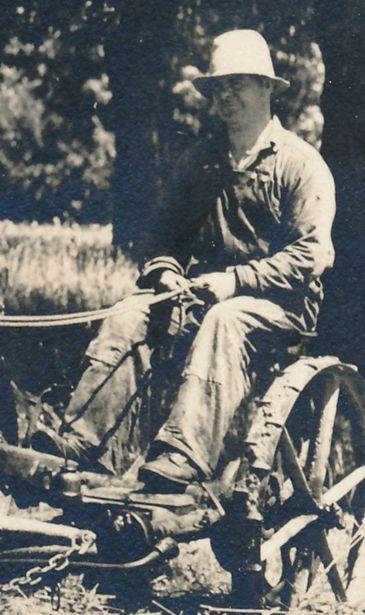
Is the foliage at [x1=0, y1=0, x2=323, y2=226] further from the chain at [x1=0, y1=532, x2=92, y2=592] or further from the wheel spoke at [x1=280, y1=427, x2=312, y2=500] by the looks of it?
the chain at [x1=0, y1=532, x2=92, y2=592]

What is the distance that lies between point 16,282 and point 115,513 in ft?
4.68

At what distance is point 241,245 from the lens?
13.1ft

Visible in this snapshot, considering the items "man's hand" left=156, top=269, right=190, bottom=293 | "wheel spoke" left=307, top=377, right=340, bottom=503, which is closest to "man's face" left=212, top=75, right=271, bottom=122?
"man's hand" left=156, top=269, right=190, bottom=293

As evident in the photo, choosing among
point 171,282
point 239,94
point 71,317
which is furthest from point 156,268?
point 239,94

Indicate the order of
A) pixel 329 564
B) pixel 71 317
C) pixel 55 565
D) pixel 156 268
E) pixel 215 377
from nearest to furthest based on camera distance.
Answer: pixel 55 565, pixel 215 377, pixel 71 317, pixel 156 268, pixel 329 564

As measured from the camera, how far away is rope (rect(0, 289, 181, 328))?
355 cm

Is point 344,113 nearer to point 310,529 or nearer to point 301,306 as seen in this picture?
point 301,306

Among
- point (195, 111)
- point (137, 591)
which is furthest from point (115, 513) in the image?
point (195, 111)

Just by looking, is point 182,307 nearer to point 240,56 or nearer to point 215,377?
point 215,377

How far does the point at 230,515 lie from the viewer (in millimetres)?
3508

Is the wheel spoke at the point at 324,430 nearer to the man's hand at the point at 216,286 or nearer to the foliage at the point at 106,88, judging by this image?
the man's hand at the point at 216,286

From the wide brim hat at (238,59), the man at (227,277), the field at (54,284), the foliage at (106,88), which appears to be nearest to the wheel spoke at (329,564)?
the field at (54,284)

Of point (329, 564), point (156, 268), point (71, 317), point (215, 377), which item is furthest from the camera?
point (329, 564)

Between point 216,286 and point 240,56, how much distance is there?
0.78 metres
